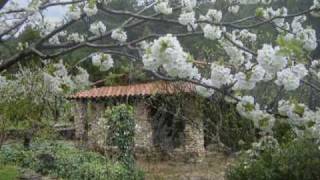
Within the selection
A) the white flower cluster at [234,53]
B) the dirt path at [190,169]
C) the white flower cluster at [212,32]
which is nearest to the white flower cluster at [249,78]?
the white flower cluster at [234,53]

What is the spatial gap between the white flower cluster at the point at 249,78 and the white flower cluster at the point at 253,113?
17 cm


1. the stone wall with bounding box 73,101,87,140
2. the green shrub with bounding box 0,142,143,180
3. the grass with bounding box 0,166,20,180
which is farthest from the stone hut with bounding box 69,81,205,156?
the grass with bounding box 0,166,20,180

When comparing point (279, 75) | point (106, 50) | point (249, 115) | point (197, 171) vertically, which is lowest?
point (197, 171)

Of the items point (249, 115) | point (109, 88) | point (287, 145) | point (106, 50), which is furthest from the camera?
point (109, 88)

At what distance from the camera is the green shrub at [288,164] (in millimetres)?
6598

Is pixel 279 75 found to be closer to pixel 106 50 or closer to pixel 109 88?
pixel 106 50

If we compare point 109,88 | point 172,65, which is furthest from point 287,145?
point 109,88

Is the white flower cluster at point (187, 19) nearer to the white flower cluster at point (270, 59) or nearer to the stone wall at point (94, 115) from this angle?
the white flower cluster at point (270, 59)

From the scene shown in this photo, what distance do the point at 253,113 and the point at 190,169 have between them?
1099 cm

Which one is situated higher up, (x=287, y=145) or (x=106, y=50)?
(x=106, y=50)

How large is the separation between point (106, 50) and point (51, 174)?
337 inches

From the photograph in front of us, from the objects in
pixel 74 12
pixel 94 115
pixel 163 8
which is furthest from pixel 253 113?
pixel 94 115

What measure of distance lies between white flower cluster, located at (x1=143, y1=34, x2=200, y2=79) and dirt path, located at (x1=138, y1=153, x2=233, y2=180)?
343 inches

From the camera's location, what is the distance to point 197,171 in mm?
13992
